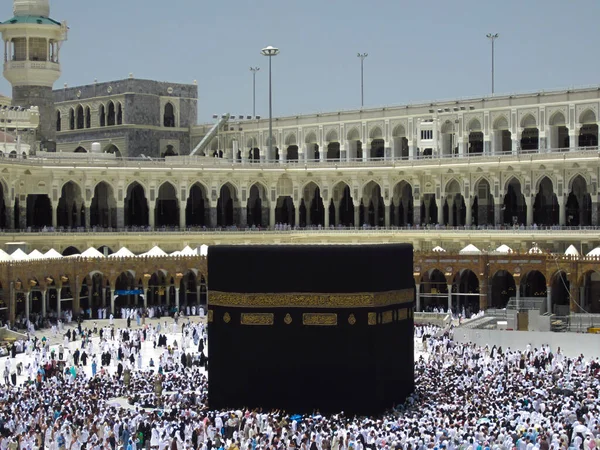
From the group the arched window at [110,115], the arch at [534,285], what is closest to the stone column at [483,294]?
the arch at [534,285]

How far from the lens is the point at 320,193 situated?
51250mm

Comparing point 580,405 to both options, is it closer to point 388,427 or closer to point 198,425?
point 388,427

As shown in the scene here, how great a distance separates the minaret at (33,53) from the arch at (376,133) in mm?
16073

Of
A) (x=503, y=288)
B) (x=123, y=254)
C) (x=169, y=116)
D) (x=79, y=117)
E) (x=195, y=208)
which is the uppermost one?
(x=79, y=117)

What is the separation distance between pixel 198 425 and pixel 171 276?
2259 cm

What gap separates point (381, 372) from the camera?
2338 cm

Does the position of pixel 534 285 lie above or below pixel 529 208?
below

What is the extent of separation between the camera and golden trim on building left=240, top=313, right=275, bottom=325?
76.9ft

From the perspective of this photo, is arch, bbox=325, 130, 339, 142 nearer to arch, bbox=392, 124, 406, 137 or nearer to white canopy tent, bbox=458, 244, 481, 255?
arch, bbox=392, 124, 406, 137

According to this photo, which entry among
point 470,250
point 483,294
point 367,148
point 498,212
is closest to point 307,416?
point 483,294

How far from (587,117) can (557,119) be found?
1446 millimetres

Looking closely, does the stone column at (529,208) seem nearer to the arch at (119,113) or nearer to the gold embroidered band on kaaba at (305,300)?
the gold embroidered band on kaaba at (305,300)

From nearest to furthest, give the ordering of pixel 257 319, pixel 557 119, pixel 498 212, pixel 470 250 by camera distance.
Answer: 1. pixel 257 319
2. pixel 470 250
3. pixel 498 212
4. pixel 557 119

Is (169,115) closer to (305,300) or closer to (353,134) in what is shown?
(353,134)
